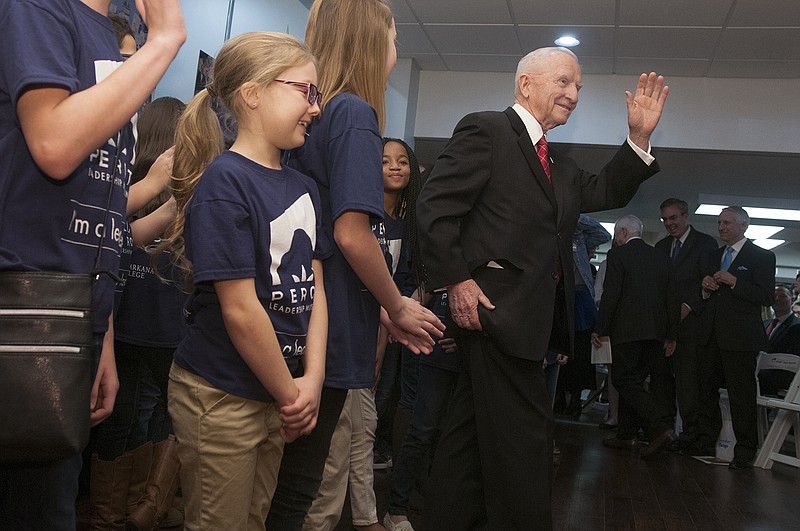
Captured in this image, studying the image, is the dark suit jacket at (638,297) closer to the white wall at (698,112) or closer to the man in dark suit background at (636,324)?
the man in dark suit background at (636,324)

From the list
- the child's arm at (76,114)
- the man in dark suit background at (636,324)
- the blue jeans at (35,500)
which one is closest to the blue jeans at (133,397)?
the blue jeans at (35,500)

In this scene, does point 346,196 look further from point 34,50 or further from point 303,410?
point 34,50

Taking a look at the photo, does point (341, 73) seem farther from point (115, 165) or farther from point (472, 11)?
point (472, 11)

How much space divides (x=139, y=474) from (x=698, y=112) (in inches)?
223

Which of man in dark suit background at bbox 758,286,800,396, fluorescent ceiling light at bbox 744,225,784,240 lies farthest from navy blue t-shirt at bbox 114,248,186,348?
fluorescent ceiling light at bbox 744,225,784,240

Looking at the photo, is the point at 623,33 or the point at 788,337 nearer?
the point at 623,33

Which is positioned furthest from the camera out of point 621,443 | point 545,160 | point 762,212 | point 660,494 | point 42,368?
point 762,212

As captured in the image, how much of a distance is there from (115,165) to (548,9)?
485cm

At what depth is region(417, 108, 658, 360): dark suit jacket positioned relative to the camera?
1.96 metres

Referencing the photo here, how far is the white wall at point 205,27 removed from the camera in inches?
136

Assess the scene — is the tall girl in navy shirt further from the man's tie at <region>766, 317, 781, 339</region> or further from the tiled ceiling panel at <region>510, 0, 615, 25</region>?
the man's tie at <region>766, 317, 781, 339</region>

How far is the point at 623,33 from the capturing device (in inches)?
222

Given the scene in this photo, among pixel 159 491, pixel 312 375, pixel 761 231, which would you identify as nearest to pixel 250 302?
pixel 312 375

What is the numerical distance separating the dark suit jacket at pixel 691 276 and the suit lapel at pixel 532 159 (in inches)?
151
